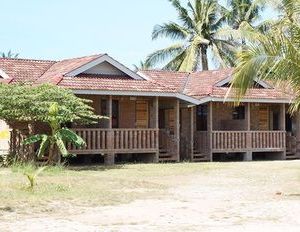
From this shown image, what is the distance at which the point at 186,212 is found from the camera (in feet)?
37.6

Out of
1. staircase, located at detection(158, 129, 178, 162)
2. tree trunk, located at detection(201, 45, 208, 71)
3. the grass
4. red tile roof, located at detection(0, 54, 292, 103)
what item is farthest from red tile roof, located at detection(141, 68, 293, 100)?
tree trunk, located at detection(201, 45, 208, 71)

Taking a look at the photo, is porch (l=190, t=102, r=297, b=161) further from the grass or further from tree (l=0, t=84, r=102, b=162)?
tree (l=0, t=84, r=102, b=162)

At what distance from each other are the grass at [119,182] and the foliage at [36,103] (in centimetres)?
180

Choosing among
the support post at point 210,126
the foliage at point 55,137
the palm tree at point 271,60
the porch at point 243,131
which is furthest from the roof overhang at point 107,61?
the palm tree at point 271,60

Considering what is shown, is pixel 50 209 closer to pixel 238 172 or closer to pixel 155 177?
pixel 155 177

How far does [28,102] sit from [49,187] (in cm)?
650

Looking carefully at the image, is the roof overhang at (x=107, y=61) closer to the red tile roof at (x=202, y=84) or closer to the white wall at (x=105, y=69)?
the white wall at (x=105, y=69)

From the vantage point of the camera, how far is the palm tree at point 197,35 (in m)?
43.7

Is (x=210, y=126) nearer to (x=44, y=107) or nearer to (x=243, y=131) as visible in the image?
(x=243, y=131)

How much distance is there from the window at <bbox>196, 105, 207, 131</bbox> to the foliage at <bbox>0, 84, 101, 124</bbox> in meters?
9.84

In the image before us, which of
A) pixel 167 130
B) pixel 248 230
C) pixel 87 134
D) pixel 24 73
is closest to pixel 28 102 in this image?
pixel 87 134

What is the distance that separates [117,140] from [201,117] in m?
6.66

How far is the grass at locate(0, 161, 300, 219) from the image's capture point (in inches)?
504

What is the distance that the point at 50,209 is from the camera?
38.1 feet
